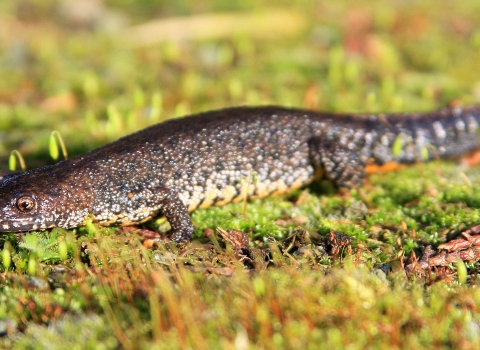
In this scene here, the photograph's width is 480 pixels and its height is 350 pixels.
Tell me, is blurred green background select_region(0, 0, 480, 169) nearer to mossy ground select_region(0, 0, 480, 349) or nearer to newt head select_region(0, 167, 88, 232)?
mossy ground select_region(0, 0, 480, 349)

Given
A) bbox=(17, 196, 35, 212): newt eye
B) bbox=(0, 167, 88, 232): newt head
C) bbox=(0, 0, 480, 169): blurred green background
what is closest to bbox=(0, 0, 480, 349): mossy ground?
bbox=(0, 0, 480, 169): blurred green background

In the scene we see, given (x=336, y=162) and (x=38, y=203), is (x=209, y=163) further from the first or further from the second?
(x=38, y=203)

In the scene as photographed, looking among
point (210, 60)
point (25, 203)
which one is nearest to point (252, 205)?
point (25, 203)

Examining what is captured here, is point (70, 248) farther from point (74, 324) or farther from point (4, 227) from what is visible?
point (74, 324)

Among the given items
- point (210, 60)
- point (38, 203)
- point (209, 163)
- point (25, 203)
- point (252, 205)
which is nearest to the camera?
point (25, 203)

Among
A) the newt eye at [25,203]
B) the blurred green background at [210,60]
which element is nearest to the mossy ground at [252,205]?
the blurred green background at [210,60]

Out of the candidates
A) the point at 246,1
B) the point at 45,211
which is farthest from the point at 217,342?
the point at 246,1

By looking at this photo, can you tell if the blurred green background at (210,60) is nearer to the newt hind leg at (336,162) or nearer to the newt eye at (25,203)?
the newt hind leg at (336,162)
